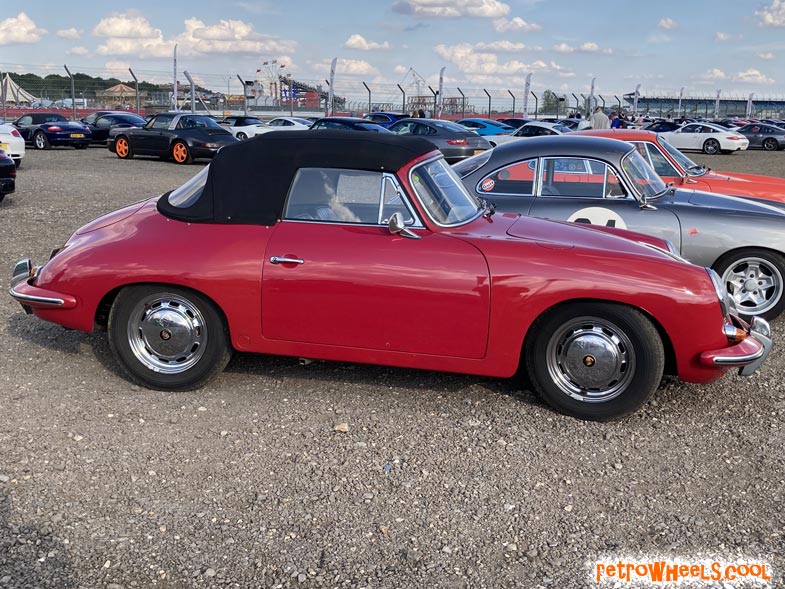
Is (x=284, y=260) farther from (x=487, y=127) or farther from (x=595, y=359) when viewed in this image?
(x=487, y=127)

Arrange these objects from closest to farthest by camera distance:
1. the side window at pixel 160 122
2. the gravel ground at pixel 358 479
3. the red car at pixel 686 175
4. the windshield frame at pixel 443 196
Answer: the gravel ground at pixel 358 479, the windshield frame at pixel 443 196, the red car at pixel 686 175, the side window at pixel 160 122

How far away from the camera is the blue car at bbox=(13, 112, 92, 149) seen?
23.5 metres

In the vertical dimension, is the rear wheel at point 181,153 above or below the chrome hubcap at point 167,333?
above

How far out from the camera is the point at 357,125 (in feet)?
76.8

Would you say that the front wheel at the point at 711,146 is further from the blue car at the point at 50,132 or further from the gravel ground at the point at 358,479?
the gravel ground at the point at 358,479

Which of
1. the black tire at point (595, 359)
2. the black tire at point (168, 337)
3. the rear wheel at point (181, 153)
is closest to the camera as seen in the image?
the black tire at point (595, 359)

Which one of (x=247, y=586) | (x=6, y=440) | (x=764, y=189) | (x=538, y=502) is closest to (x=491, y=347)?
(x=538, y=502)

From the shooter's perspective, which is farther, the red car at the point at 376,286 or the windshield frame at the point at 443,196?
the windshield frame at the point at 443,196

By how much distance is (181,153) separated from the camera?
20203 millimetres

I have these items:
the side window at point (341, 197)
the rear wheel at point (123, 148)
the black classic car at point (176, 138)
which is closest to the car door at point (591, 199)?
the side window at point (341, 197)

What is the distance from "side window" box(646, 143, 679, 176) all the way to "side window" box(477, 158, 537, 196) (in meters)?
2.13

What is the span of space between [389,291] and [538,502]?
1394mm

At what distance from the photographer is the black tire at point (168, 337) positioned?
447cm

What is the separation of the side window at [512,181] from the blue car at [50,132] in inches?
801
